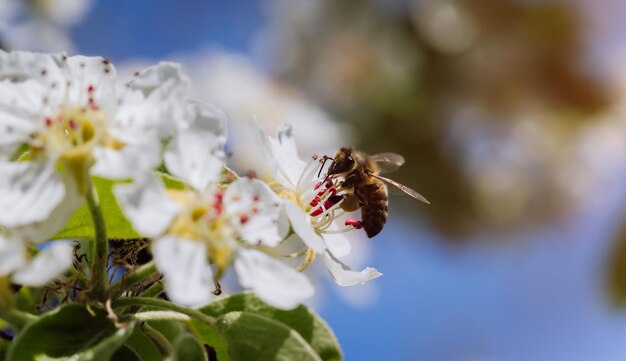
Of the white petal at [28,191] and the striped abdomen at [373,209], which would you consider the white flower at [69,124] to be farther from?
the striped abdomen at [373,209]

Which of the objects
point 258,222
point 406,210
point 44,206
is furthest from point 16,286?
point 406,210

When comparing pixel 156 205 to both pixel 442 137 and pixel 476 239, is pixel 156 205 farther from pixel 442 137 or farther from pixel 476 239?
pixel 476 239

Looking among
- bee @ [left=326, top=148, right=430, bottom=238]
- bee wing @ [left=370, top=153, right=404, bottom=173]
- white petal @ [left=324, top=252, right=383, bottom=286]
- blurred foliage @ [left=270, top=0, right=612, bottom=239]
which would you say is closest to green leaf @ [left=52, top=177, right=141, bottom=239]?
white petal @ [left=324, top=252, right=383, bottom=286]

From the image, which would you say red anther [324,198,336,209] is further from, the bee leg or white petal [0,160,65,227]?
white petal [0,160,65,227]

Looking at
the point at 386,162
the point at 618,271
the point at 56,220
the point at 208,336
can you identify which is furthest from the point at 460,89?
the point at 56,220

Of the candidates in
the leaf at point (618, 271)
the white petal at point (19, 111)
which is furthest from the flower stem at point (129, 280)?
the leaf at point (618, 271)
